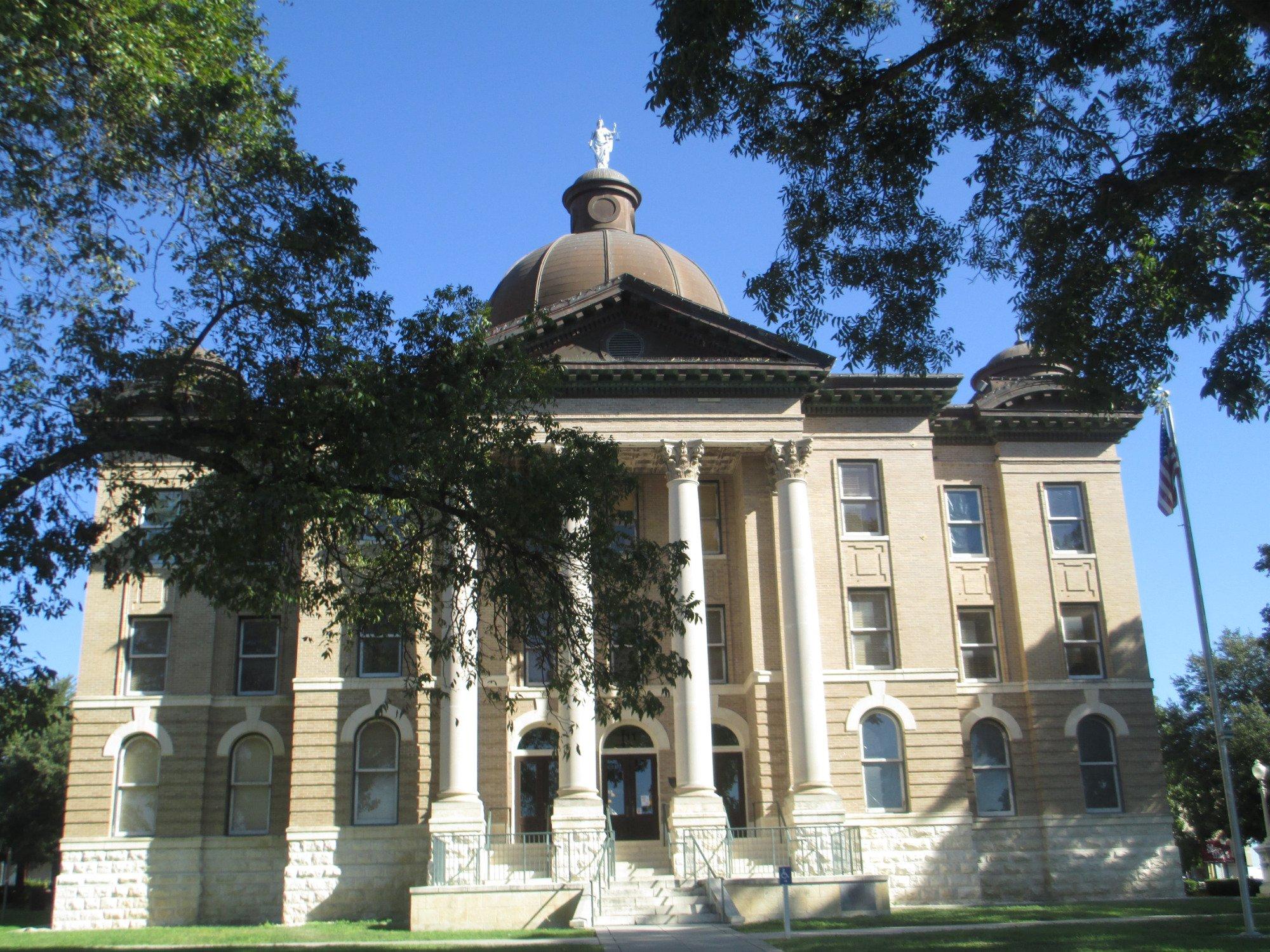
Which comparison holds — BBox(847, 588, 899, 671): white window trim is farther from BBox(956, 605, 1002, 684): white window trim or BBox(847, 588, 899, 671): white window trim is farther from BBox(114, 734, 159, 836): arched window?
BBox(114, 734, 159, 836): arched window

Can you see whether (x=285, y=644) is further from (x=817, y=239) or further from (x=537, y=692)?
(x=817, y=239)

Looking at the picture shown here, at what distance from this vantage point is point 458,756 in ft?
83.6

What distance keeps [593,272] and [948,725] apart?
15335 mm

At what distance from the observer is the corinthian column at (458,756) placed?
24828 millimetres

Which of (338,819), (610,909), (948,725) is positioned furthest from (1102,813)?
(338,819)

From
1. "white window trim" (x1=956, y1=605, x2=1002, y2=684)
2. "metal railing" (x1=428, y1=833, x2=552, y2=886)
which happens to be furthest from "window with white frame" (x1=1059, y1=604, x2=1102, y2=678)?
"metal railing" (x1=428, y1=833, x2=552, y2=886)

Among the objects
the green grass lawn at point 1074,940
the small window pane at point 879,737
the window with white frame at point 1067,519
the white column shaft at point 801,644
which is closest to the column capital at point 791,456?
the white column shaft at point 801,644

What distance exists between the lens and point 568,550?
15.2 metres

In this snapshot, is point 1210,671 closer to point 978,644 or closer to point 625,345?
point 978,644

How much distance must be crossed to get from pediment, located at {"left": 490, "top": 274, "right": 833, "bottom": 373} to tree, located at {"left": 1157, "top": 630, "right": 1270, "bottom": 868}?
25.9 meters

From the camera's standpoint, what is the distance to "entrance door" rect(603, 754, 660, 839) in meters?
27.3

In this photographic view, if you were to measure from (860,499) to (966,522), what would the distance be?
3255 millimetres

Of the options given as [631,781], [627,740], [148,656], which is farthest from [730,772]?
[148,656]

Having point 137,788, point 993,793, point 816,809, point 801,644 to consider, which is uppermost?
point 801,644
